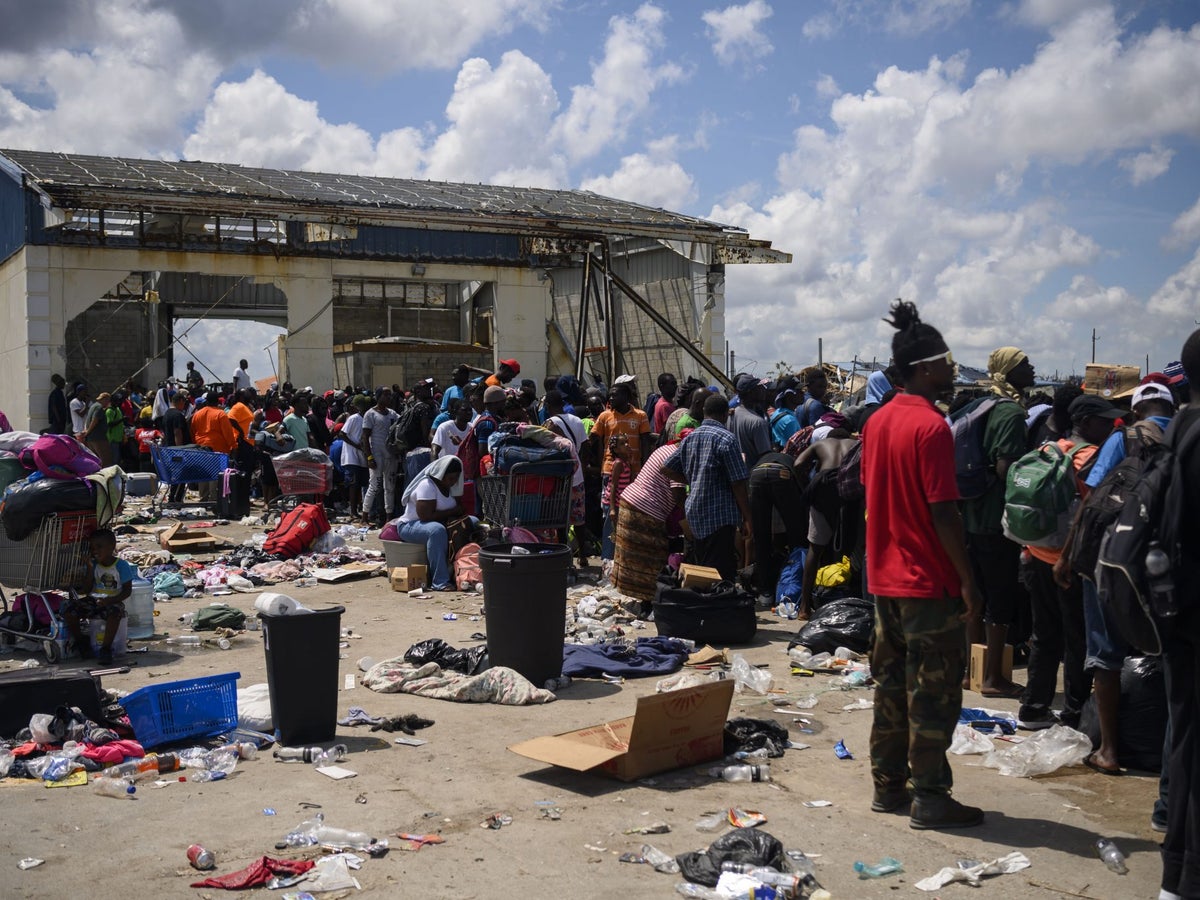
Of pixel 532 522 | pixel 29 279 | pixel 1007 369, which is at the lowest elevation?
pixel 532 522

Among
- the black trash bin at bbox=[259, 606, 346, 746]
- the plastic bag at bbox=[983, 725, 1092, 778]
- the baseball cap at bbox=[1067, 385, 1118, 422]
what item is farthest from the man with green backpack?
the black trash bin at bbox=[259, 606, 346, 746]

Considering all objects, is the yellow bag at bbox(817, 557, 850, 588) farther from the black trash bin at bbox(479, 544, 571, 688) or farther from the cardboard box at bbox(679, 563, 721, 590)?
the black trash bin at bbox(479, 544, 571, 688)

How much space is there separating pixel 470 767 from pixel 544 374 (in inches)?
934

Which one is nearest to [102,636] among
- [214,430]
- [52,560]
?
[52,560]

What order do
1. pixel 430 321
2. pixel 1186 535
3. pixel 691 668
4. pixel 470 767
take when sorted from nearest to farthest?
1. pixel 1186 535
2. pixel 470 767
3. pixel 691 668
4. pixel 430 321

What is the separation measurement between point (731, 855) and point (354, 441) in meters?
13.1

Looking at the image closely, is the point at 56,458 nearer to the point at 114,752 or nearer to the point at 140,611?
the point at 140,611

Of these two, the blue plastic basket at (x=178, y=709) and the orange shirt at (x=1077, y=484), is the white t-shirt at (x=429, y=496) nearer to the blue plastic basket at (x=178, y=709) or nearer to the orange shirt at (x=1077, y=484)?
the blue plastic basket at (x=178, y=709)

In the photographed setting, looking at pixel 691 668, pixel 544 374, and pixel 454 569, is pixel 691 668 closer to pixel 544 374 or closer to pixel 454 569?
pixel 454 569

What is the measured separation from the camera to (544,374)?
29.3m

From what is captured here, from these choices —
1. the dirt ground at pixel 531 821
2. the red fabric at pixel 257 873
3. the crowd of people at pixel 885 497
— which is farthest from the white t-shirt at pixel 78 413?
the red fabric at pixel 257 873

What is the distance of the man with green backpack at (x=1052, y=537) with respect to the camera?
5.98m

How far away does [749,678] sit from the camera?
7.39 m

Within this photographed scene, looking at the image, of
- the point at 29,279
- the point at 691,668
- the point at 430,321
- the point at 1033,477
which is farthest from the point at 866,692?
the point at 430,321
